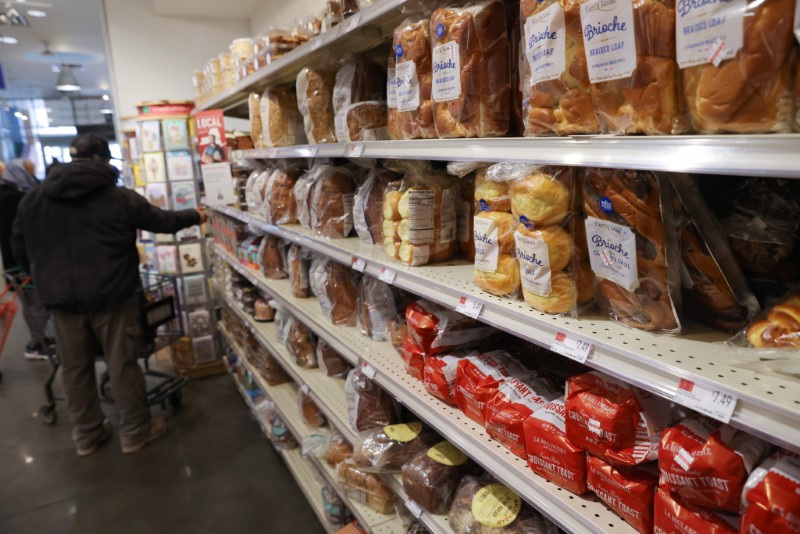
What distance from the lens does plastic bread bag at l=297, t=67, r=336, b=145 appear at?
7.28 feet

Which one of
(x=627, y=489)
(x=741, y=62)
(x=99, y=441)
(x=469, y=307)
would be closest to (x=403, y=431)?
(x=469, y=307)

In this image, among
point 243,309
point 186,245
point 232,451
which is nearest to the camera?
point 232,451

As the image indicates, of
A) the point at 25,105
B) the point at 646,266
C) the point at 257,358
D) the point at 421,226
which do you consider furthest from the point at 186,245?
the point at 25,105

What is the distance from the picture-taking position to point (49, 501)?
116 inches

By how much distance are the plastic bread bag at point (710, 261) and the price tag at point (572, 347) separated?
0.25m

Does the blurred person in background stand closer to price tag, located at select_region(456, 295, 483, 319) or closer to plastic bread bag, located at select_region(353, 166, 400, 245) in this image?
plastic bread bag, located at select_region(353, 166, 400, 245)

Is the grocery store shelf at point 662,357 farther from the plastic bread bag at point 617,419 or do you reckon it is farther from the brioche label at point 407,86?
the brioche label at point 407,86

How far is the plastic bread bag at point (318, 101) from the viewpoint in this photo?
2.22 meters

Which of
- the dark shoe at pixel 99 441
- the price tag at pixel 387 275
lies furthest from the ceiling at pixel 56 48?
the price tag at pixel 387 275

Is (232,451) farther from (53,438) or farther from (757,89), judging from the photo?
(757,89)

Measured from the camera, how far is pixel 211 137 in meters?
3.43

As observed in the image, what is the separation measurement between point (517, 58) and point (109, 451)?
360cm

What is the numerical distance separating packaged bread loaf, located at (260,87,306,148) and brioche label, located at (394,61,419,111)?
133cm


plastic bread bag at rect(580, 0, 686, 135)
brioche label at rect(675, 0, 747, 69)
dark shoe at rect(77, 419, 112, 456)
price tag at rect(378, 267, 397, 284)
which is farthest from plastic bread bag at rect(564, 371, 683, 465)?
dark shoe at rect(77, 419, 112, 456)
